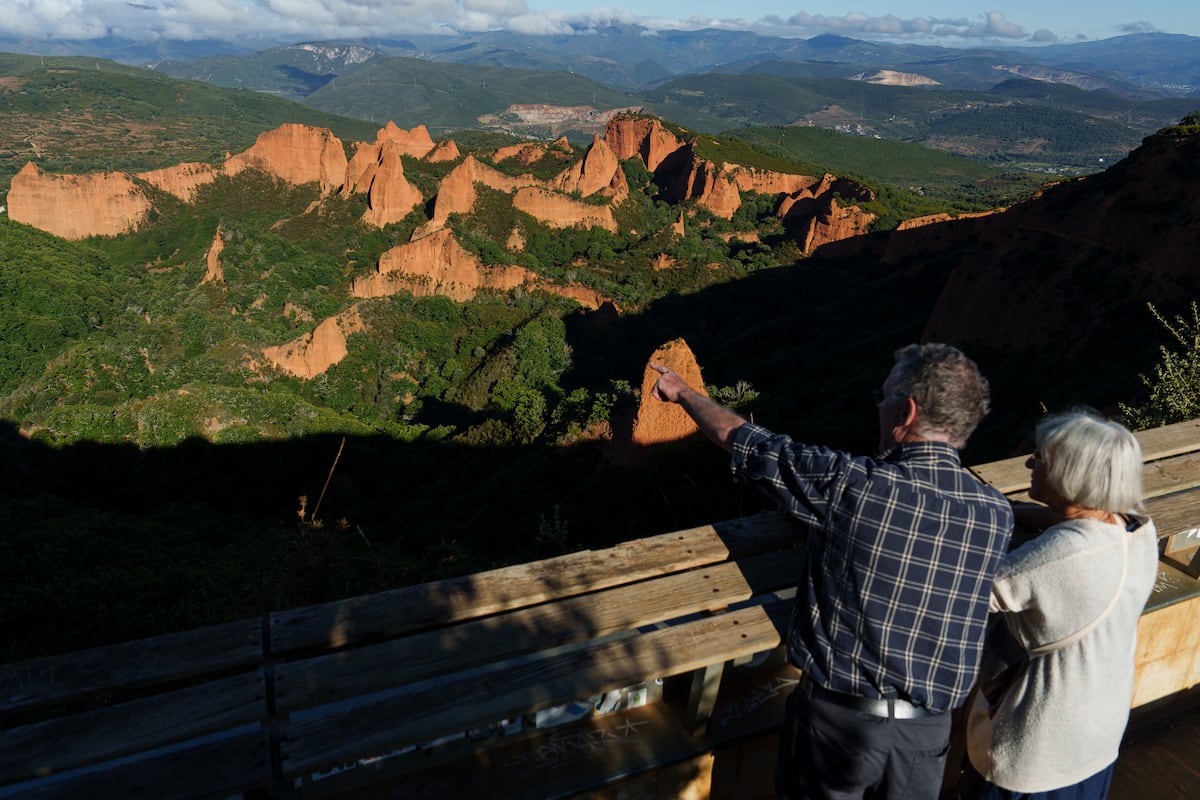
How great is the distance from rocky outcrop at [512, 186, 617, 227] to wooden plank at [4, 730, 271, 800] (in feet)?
178

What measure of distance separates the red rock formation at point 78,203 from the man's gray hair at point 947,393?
225ft

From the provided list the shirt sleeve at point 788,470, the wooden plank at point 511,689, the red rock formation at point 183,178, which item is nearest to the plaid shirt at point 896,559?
the shirt sleeve at point 788,470

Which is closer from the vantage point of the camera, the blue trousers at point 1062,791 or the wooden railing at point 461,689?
the wooden railing at point 461,689

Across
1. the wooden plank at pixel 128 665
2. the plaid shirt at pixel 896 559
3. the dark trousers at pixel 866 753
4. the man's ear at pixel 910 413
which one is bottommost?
the dark trousers at pixel 866 753

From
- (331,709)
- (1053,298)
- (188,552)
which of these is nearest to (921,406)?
(331,709)

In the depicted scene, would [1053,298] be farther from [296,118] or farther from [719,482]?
[296,118]

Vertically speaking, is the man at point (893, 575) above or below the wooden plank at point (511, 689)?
above

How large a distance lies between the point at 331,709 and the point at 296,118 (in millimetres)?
161722

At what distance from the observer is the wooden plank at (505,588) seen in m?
2.05

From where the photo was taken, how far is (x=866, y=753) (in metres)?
1.96

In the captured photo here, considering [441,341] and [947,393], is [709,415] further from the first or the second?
[441,341]

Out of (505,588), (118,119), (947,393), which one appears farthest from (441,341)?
(118,119)

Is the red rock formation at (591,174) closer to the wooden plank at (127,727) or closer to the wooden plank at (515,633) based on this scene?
the wooden plank at (515,633)

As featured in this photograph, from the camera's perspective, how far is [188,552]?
→ 999cm
